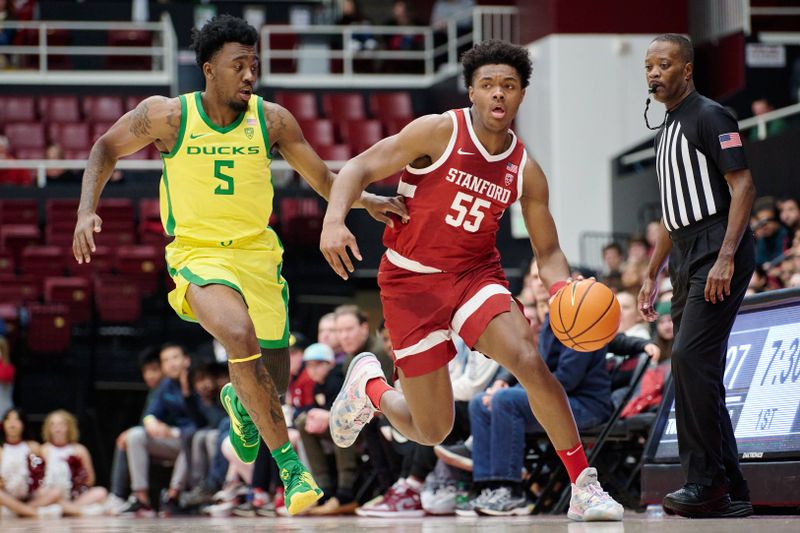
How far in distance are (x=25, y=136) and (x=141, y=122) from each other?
1441cm

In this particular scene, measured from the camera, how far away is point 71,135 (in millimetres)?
20109

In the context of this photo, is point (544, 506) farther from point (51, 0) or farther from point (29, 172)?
point (51, 0)

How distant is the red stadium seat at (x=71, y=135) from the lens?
20.0 metres

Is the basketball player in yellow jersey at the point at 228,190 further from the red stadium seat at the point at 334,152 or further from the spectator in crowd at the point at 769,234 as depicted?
the red stadium seat at the point at 334,152

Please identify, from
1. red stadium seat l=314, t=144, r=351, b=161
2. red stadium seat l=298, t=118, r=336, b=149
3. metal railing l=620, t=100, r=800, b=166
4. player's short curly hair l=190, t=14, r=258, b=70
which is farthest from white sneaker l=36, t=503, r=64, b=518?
red stadium seat l=298, t=118, r=336, b=149

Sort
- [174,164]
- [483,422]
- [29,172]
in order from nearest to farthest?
[174,164], [483,422], [29,172]

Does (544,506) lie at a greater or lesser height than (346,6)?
lesser

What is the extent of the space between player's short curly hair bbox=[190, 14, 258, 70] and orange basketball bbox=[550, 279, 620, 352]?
6.80 ft

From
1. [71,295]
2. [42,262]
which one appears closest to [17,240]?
[42,262]

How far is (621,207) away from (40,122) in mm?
9234

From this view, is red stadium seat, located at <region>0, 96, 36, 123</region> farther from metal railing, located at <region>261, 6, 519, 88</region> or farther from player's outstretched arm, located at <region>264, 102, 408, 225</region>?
player's outstretched arm, located at <region>264, 102, 408, 225</region>

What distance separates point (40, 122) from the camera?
2041cm

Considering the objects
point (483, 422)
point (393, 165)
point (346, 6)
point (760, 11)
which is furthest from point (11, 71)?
point (393, 165)

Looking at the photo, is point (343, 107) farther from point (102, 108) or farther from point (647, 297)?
point (647, 297)
